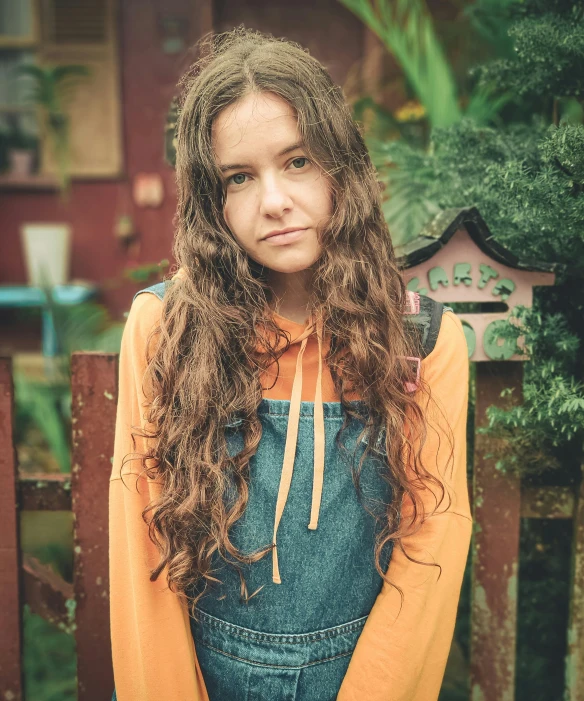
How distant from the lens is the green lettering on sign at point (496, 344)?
1.54 m

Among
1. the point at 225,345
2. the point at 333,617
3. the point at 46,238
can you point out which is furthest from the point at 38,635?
the point at 46,238

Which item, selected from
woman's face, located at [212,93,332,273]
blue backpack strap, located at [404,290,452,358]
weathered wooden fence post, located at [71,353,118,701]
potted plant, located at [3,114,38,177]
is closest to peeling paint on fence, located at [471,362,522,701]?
blue backpack strap, located at [404,290,452,358]

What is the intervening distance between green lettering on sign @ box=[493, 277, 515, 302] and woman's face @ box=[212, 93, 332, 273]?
47 cm

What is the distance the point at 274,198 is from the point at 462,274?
54cm

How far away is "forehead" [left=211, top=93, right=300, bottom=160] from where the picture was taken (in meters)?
1.24

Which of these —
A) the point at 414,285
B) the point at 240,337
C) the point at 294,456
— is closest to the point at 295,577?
the point at 294,456

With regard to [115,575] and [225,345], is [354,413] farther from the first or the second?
[115,575]

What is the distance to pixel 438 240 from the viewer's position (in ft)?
4.93

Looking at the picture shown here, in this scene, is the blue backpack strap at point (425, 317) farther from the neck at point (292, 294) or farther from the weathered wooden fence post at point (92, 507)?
the weathered wooden fence post at point (92, 507)

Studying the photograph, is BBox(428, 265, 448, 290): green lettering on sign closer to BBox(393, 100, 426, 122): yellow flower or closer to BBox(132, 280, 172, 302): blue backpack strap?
BBox(132, 280, 172, 302): blue backpack strap

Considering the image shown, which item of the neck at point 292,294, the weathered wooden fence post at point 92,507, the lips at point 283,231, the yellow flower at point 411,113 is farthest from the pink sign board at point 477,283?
the yellow flower at point 411,113

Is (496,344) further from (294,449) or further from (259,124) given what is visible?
(259,124)

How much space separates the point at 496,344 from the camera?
155cm

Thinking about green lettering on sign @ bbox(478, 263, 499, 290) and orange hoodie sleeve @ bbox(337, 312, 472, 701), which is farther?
green lettering on sign @ bbox(478, 263, 499, 290)
